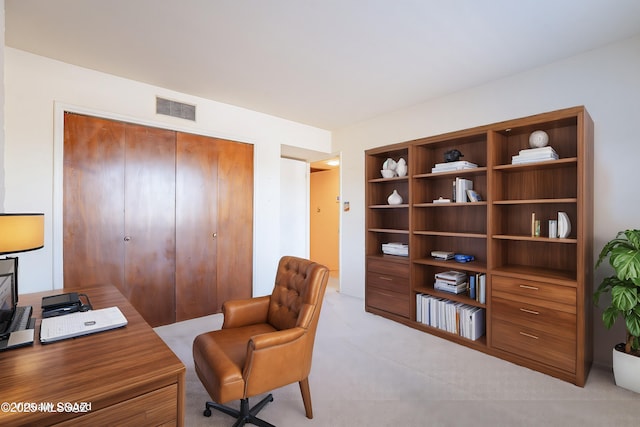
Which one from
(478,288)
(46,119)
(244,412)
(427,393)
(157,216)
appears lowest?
(427,393)

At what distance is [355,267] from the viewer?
440cm

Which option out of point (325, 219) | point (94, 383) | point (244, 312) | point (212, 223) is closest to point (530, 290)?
point (244, 312)

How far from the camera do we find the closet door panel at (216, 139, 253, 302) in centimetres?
365

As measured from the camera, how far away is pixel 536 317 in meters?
2.32

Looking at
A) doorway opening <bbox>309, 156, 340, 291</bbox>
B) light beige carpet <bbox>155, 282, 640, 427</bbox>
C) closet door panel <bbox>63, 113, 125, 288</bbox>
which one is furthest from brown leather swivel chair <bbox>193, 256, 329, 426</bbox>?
doorway opening <bbox>309, 156, 340, 291</bbox>

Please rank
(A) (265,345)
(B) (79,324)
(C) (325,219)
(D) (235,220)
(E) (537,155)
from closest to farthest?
(B) (79,324)
(A) (265,345)
(E) (537,155)
(D) (235,220)
(C) (325,219)

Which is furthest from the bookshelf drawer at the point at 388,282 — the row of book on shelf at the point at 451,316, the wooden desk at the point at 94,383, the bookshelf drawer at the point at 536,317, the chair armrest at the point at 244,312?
the wooden desk at the point at 94,383

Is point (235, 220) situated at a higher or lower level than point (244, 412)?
higher

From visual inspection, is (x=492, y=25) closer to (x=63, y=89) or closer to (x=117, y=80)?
(x=117, y=80)

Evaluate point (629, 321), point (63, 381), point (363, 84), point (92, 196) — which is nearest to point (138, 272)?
point (92, 196)

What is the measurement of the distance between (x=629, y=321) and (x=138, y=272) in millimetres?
4058

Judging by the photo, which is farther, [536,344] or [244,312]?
[536,344]

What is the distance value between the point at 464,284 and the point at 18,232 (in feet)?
10.9

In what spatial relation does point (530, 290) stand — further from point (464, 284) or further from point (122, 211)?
point (122, 211)
